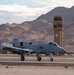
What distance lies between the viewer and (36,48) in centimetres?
6266

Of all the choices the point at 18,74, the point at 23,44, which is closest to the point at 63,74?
the point at 18,74

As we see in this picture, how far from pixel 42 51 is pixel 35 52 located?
1.44m

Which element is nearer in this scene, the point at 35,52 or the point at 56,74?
the point at 56,74

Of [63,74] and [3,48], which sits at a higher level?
[3,48]

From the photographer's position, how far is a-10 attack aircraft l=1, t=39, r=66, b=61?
202 ft

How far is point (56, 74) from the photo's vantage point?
33312 millimetres

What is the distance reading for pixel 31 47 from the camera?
63531 mm

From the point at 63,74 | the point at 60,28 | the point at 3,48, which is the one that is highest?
the point at 60,28

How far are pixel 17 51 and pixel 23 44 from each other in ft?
5.52

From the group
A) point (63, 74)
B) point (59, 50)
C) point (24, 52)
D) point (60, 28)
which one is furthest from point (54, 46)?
point (60, 28)

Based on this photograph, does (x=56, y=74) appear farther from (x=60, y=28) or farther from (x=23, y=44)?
(x=60, y=28)

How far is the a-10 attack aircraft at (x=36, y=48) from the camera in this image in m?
61.7

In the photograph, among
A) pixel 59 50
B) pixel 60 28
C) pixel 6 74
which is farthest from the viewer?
pixel 60 28

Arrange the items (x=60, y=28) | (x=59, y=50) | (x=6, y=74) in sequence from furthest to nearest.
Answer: (x=60, y=28)
(x=59, y=50)
(x=6, y=74)
